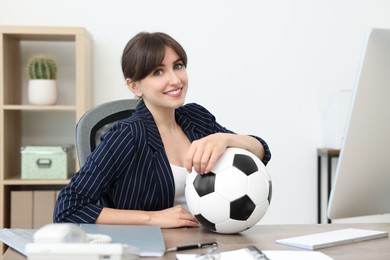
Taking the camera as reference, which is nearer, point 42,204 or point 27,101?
point 42,204

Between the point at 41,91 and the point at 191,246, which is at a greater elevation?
the point at 41,91

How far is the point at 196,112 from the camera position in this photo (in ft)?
5.91

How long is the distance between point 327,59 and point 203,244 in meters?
2.46

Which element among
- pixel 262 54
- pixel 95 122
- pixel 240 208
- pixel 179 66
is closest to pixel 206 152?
pixel 240 208

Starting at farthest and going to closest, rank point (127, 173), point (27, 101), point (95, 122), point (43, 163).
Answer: point (27, 101), point (43, 163), point (95, 122), point (127, 173)

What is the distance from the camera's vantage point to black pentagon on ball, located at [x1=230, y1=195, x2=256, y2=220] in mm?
1183

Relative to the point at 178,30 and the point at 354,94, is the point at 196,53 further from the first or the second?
the point at 354,94

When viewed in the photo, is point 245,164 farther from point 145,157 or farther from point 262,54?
point 262,54

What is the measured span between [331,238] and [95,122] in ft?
3.03

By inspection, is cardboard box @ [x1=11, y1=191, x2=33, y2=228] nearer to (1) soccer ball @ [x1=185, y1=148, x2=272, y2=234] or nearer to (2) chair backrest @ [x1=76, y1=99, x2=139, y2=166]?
(2) chair backrest @ [x1=76, y1=99, x2=139, y2=166]

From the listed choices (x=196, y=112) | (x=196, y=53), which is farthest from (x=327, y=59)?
(x=196, y=112)

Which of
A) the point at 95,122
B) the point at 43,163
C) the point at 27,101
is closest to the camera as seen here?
the point at 95,122

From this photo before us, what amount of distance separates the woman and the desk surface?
0.32ft

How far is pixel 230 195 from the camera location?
3.87 feet
